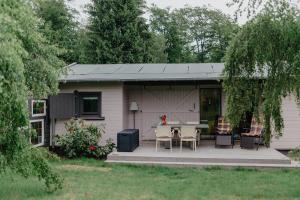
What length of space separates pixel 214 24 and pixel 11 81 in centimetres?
3192

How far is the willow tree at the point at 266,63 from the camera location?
20.7ft

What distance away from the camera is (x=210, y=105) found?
13891 millimetres

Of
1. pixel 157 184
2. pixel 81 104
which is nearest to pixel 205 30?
pixel 81 104

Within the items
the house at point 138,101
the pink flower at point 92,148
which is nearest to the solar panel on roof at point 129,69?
the house at point 138,101

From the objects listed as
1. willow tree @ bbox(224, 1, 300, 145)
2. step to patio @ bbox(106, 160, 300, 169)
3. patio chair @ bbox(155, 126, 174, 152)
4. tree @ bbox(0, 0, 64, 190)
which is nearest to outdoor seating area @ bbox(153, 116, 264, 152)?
patio chair @ bbox(155, 126, 174, 152)

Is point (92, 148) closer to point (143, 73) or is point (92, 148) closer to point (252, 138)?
point (143, 73)

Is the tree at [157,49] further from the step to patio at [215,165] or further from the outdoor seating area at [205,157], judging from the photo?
the step to patio at [215,165]

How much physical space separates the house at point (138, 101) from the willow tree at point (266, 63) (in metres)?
4.58

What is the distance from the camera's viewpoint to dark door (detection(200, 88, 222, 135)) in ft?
Result: 45.4

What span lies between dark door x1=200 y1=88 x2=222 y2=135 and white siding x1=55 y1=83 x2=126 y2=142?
3.03 meters

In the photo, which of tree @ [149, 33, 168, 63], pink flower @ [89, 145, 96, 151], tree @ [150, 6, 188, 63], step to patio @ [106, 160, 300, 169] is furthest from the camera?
tree @ [150, 6, 188, 63]

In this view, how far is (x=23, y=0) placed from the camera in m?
4.51

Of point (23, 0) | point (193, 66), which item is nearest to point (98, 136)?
point (193, 66)

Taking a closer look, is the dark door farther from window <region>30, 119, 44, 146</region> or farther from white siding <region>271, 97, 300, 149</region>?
window <region>30, 119, 44, 146</region>
